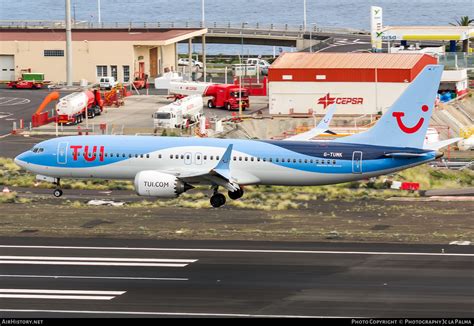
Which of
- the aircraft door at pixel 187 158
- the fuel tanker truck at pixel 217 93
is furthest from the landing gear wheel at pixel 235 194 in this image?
the fuel tanker truck at pixel 217 93

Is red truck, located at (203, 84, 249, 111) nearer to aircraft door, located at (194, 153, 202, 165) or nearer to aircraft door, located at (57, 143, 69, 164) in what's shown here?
aircraft door, located at (57, 143, 69, 164)

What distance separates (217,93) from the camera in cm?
12325

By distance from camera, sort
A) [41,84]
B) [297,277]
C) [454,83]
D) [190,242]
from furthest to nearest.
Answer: [41,84] < [454,83] < [190,242] < [297,277]

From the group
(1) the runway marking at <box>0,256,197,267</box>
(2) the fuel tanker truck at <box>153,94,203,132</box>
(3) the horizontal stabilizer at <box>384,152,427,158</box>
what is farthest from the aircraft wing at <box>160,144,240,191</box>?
(2) the fuel tanker truck at <box>153,94,203,132</box>

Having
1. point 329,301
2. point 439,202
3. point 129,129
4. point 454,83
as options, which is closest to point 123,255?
point 329,301

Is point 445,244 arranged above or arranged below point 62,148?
below

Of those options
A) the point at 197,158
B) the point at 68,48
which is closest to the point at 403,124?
the point at 197,158

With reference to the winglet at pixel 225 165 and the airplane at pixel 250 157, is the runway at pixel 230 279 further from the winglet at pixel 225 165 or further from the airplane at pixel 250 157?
the airplane at pixel 250 157

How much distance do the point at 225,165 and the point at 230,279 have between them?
58.3 feet

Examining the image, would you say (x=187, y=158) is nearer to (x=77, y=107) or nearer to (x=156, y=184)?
(x=156, y=184)

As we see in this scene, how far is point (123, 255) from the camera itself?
5194 centimetres

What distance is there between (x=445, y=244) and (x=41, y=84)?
92.7m

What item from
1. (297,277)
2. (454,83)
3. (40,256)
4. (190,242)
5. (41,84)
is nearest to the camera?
(297,277)

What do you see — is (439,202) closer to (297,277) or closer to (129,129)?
(297,277)
